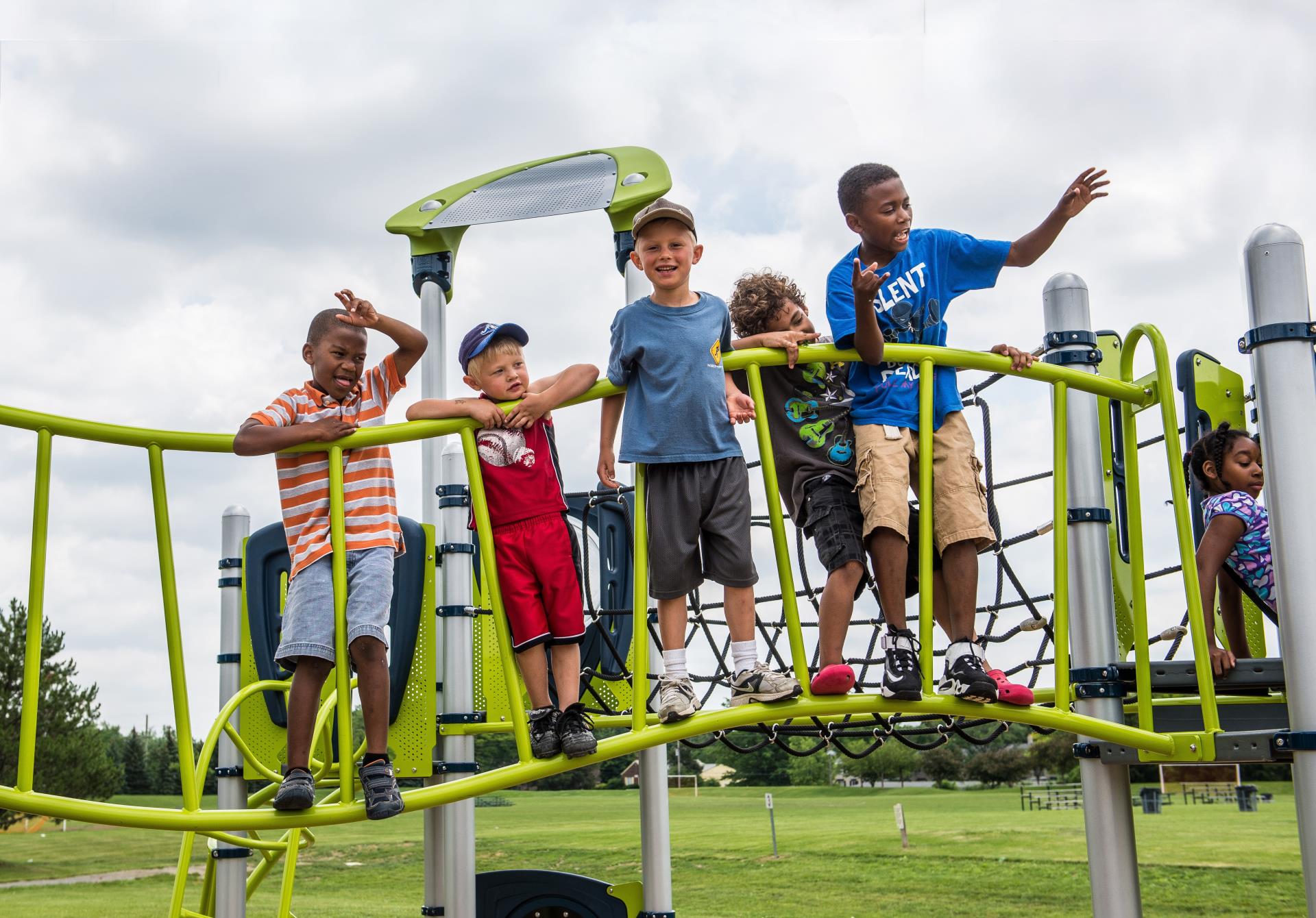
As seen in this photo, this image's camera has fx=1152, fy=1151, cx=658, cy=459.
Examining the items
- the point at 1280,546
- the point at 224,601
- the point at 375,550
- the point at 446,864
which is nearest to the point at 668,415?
the point at 375,550

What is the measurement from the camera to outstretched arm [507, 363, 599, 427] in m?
2.74

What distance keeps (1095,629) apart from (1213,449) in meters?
0.80

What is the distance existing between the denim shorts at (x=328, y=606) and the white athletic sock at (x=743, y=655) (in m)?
0.81

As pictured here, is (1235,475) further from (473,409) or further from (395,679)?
(395,679)

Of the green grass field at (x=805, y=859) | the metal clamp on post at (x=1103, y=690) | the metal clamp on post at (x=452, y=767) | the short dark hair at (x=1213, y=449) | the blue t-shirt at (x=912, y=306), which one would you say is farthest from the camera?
the green grass field at (x=805, y=859)

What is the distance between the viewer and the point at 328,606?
2658 millimetres

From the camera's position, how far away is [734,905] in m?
23.7

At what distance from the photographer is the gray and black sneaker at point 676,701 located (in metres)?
2.59

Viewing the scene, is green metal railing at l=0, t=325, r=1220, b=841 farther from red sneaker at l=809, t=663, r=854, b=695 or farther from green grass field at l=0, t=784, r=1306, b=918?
green grass field at l=0, t=784, r=1306, b=918

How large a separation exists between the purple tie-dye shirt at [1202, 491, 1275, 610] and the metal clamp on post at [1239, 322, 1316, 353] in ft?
1.82

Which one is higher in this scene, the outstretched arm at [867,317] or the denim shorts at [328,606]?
the outstretched arm at [867,317]

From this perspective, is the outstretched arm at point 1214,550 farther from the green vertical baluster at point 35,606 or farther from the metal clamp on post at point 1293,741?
the green vertical baluster at point 35,606

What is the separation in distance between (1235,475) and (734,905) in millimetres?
22310

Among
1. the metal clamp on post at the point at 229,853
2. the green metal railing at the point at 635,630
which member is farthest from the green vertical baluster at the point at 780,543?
the metal clamp on post at the point at 229,853
